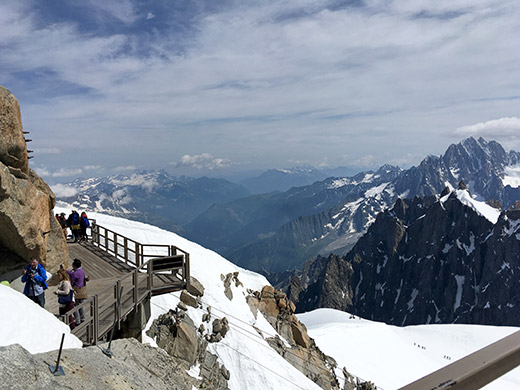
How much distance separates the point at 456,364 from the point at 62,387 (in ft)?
20.8

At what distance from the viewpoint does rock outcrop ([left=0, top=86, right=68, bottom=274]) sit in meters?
14.6

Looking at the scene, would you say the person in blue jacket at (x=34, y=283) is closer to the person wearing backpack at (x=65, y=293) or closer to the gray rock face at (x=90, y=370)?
the person wearing backpack at (x=65, y=293)

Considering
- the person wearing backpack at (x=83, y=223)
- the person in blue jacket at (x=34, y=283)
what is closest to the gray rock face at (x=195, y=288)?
the person wearing backpack at (x=83, y=223)

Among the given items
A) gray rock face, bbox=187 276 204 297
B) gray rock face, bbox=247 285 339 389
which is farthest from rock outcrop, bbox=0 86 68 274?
gray rock face, bbox=247 285 339 389

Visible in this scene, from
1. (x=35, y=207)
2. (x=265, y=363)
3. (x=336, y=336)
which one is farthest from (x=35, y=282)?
(x=336, y=336)

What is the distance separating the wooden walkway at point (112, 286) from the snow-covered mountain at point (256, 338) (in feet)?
6.15

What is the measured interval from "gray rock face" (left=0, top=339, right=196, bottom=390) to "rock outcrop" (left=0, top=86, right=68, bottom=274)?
6.37 m

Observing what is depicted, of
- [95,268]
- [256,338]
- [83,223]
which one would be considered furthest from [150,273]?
[256,338]

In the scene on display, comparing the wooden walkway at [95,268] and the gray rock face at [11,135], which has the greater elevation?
the gray rock face at [11,135]

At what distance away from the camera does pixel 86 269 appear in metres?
19.0

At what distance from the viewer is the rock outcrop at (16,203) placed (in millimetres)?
14617

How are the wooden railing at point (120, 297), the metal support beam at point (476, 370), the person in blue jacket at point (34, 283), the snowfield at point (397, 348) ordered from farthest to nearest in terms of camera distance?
1. the snowfield at point (397, 348)
2. the person in blue jacket at point (34, 283)
3. the wooden railing at point (120, 297)
4. the metal support beam at point (476, 370)

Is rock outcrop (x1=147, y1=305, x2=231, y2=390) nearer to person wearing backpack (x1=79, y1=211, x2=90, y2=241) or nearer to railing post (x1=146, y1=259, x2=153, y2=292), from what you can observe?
railing post (x1=146, y1=259, x2=153, y2=292)

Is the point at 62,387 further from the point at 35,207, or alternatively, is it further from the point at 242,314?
the point at 242,314
